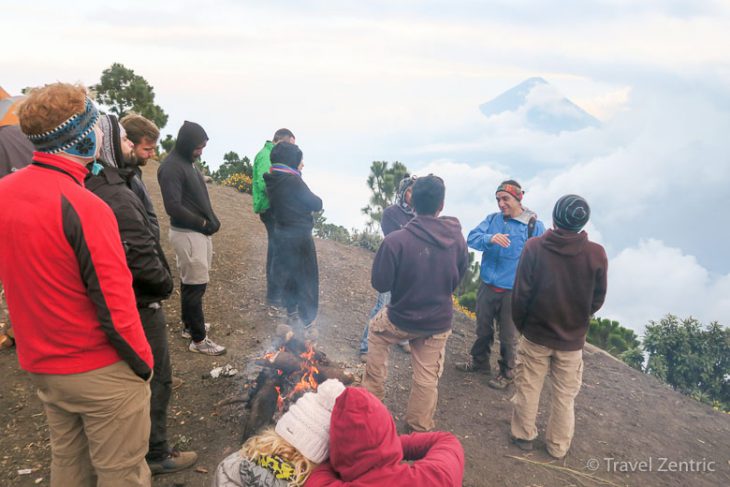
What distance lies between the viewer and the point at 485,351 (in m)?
5.84

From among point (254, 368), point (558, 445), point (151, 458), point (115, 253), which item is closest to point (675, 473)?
point (558, 445)

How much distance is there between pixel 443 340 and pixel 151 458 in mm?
2620

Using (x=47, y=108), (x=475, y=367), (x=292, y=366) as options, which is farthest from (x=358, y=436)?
(x=475, y=367)

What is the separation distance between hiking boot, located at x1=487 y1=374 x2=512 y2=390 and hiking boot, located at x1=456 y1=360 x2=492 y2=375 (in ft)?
0.74

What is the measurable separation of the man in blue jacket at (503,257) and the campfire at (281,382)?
2258mm

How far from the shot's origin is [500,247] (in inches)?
206

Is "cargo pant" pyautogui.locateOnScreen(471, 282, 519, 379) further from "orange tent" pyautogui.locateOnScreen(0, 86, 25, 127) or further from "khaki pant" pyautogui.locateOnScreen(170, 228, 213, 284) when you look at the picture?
"orange tent" pyautogui.locateOnScreen(0, 86, 25, 127)

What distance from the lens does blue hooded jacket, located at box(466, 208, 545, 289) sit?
520 cm

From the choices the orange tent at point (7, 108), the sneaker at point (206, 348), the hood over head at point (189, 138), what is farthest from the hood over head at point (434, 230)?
the orange tent at point (7, 108)

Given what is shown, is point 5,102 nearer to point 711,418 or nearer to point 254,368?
point 254,368

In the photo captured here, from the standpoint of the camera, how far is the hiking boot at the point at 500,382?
18.2ft

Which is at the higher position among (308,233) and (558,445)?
(308,233)

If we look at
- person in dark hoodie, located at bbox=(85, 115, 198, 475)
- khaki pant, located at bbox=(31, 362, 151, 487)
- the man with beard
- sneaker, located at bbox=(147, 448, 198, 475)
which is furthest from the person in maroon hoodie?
the man with beard

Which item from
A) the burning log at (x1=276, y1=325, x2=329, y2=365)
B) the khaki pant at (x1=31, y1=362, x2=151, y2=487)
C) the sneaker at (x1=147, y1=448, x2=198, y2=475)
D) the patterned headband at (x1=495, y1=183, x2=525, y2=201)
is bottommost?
the sneaker at (x1=147, y1=448, x2=198, y2=475)
